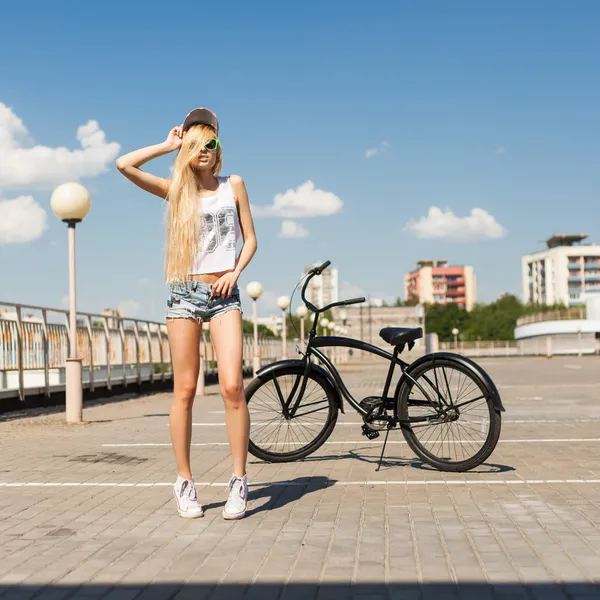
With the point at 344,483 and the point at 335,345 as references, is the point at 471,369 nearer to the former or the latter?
the point at 335,345

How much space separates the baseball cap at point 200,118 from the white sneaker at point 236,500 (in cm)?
192

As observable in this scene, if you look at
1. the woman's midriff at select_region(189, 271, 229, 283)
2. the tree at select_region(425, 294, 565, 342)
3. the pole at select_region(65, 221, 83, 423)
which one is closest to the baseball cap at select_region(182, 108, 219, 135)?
the woman's midriff at select_region(189, 271, 229, 283)

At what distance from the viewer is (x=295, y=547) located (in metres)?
4.41

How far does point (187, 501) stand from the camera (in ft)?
17.2

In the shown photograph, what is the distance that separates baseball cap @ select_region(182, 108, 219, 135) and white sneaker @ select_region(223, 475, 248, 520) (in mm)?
1924

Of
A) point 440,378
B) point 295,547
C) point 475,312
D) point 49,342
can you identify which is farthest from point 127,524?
point 475,312

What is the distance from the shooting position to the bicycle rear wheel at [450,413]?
660 centimetres

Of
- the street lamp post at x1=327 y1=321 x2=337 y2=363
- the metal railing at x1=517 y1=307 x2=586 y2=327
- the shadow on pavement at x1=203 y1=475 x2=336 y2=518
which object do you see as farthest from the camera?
Result: the metal railing at x1=517 y1=307 x2=586 y2=327

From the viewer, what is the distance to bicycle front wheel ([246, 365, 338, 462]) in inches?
276

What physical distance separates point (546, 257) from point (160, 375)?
548 feet

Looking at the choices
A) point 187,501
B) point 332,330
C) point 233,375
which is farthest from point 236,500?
point 332,330

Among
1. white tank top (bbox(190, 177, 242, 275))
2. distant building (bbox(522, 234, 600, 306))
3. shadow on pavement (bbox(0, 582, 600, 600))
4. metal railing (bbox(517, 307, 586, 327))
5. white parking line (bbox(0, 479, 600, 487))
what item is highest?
distant building (bbox(522, 234, 600, 306))

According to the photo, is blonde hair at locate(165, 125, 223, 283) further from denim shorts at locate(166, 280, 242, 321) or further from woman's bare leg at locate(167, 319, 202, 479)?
woman's bare leg at locate(167, 319, 202, 479)

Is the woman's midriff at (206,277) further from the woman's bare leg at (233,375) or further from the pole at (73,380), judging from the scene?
the pole at (73,380)
